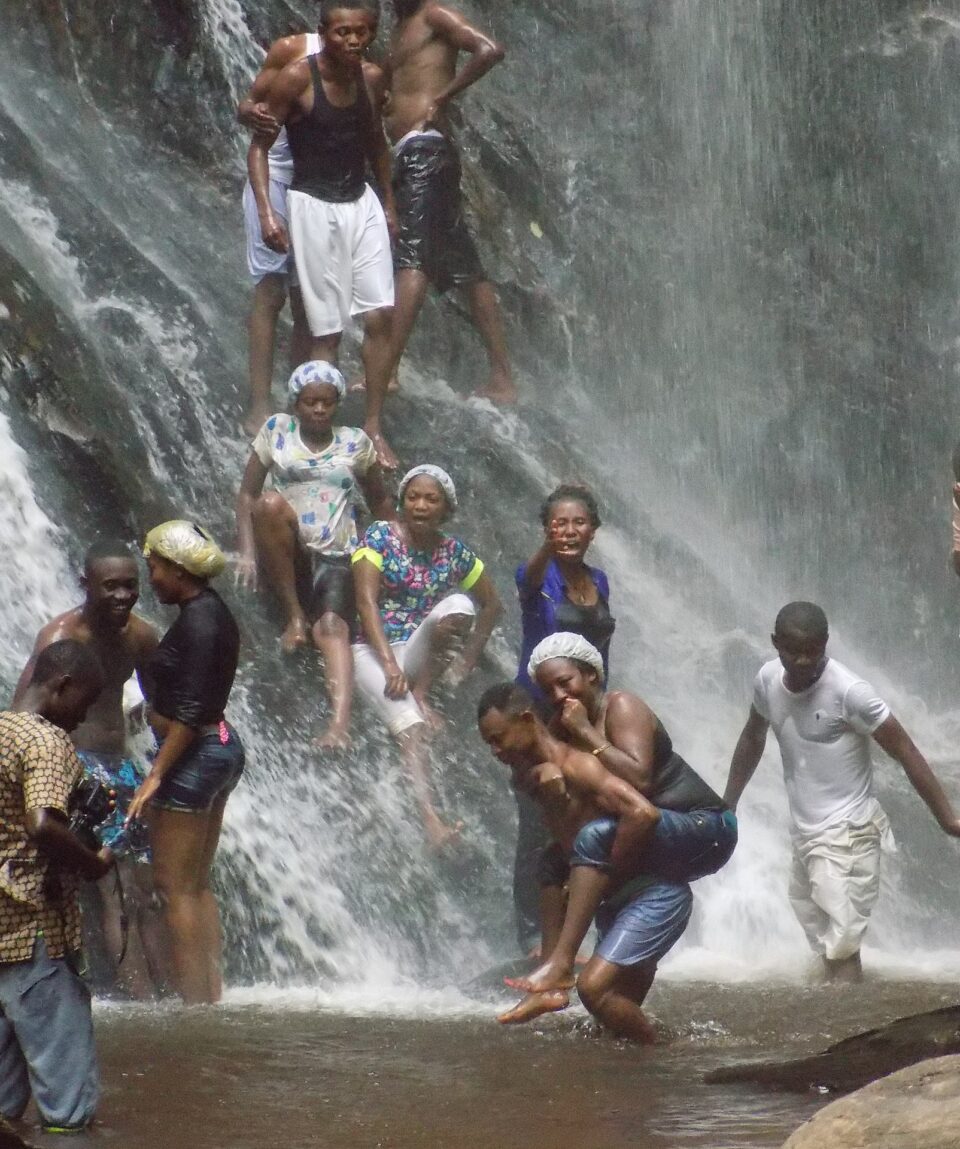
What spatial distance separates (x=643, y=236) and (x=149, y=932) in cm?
1001

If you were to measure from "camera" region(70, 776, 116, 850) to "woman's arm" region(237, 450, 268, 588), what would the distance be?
14.3ft

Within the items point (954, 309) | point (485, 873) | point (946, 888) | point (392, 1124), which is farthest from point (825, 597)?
point (392, 1124)

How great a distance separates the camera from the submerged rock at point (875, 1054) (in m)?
5.11

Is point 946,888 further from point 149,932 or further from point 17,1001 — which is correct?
point 17,1001

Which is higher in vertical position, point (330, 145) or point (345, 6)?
point (345, 6)

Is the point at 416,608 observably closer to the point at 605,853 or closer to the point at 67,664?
the point at 605,853

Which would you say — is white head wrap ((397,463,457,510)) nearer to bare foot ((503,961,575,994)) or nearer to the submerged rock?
bare foot ((503,961,575,994))

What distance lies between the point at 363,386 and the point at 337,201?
1.36 meters

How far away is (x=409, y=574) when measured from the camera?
8758 mm

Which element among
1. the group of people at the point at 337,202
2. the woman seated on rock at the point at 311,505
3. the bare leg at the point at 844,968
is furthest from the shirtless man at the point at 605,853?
the group of people at the point at 337,202

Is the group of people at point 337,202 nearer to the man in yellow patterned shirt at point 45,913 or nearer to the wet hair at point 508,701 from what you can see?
the wet hair at point 508,701

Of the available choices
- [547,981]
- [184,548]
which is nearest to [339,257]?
[184,548]

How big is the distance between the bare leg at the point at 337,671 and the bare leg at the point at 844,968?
2394 mm

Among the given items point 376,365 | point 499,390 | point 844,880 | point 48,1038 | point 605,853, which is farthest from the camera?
point 499,390
